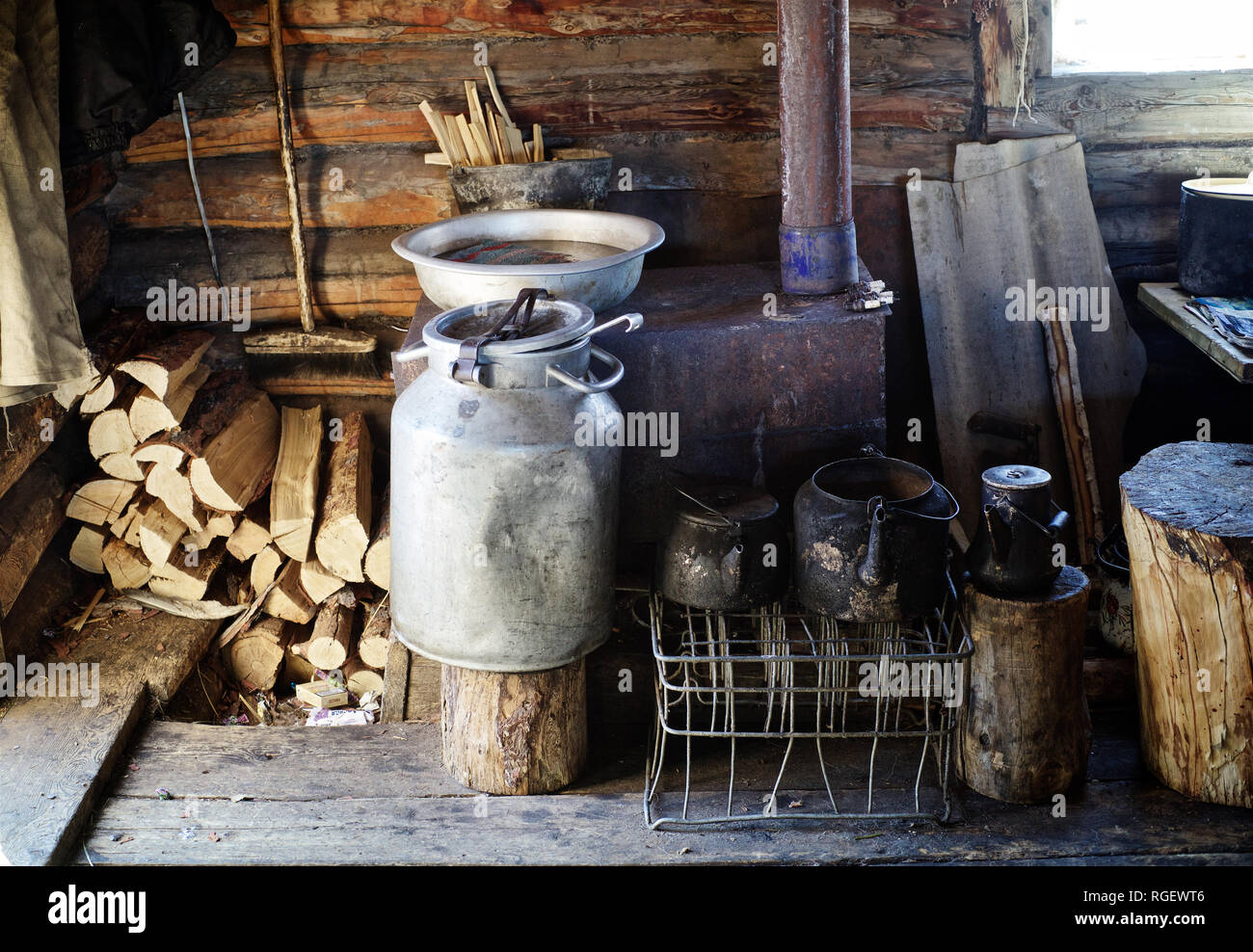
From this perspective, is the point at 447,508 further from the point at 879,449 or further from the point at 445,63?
the point at 445,63

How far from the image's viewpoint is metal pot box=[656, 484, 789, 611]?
3.29 meters

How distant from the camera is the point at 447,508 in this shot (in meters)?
3.12

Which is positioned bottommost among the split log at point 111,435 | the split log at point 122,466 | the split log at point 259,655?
the split log at point 259,655

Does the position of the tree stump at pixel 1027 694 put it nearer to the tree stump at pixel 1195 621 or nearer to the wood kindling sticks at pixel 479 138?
the tree stump at pixel 1195 621

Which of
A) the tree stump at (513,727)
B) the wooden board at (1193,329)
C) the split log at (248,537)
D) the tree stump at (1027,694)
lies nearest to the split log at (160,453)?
the split log at (248,537)

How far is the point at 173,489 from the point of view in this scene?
4312 mm

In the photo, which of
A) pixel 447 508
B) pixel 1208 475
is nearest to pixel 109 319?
pixel 447 508

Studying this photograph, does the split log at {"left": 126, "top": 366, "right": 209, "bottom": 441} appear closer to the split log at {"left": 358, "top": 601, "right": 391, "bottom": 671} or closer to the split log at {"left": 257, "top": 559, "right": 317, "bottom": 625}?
the split log at {"left": 257, "top": 559, "right": 317, "bottom": 625}

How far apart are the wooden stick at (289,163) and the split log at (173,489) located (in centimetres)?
81

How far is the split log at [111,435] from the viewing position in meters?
4.21

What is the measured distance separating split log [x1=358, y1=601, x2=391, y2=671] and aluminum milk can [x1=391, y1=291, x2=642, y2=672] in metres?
1.06

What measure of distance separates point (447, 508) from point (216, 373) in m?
1.98

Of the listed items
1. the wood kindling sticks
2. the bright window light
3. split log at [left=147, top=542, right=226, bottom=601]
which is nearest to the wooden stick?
the wood kindling sticks

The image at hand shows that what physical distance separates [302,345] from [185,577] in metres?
1.02
